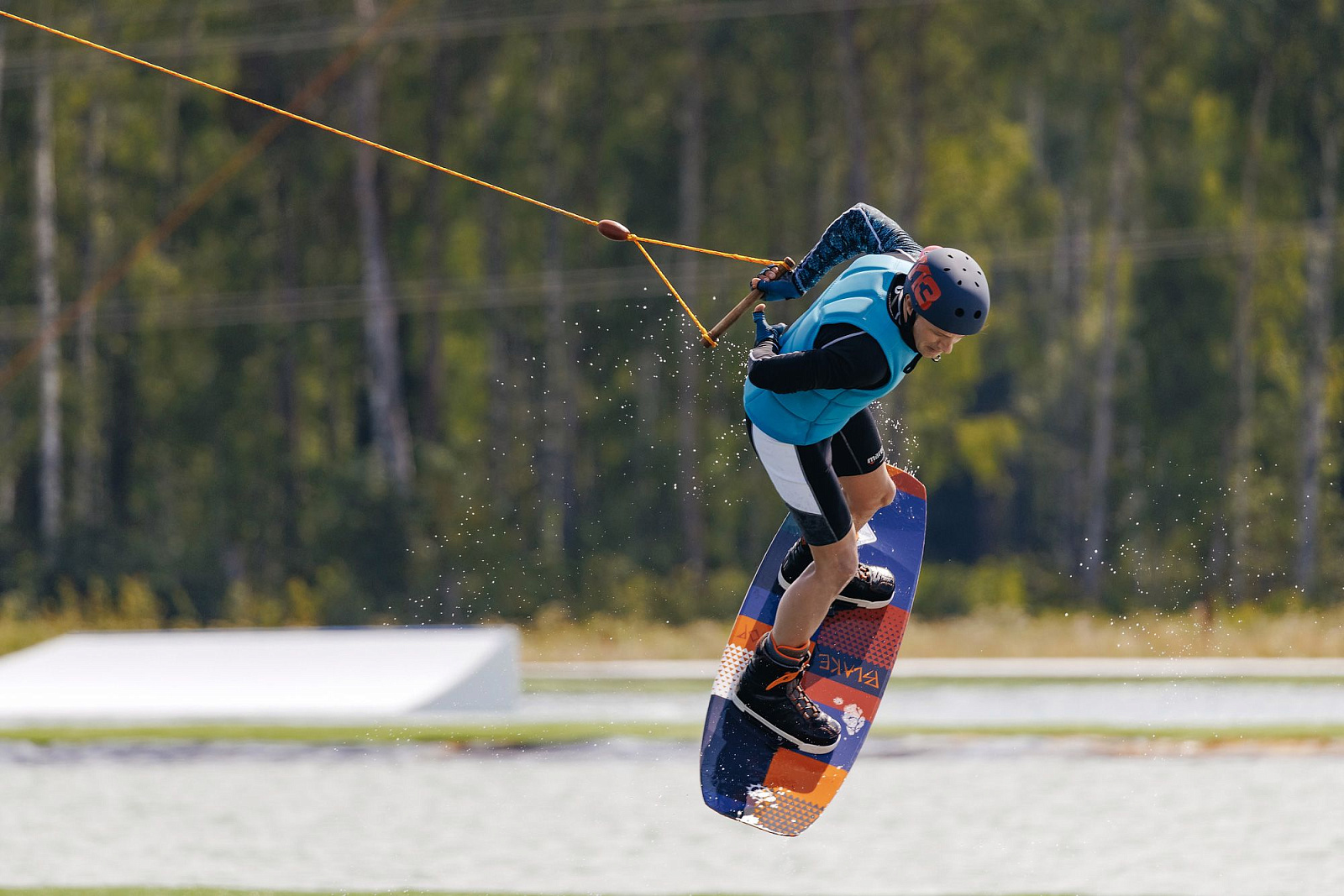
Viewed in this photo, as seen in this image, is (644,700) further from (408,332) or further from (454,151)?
(408,332)

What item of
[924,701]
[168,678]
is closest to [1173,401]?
[924,701]

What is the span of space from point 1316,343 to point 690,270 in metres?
11.0

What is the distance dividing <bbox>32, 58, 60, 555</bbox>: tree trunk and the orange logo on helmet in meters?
24.8

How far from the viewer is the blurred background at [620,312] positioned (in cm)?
2753

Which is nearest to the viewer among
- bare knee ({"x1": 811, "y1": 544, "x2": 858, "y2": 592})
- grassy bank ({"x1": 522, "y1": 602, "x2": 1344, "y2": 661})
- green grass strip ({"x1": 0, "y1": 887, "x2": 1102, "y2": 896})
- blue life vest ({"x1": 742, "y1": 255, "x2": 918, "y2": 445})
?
blue life vest ({"x1": 742, "y1": 255, "x2": 918, "y2": 445})

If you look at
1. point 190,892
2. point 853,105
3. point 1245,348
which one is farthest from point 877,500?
point 1245,348

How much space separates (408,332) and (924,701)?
74.3 feet

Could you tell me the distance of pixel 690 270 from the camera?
1297 inches

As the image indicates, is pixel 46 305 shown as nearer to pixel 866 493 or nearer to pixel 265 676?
pixel 265 676

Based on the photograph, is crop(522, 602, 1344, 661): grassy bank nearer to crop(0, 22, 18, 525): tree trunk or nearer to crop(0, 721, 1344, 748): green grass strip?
crop(0, 721, 1344, 748): green grass strip

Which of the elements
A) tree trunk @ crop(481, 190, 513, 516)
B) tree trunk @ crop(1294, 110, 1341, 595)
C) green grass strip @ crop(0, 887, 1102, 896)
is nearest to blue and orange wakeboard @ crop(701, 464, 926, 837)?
green grass strip @ crop(0, 887, 1102, 896)

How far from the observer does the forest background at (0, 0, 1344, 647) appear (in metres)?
30.0

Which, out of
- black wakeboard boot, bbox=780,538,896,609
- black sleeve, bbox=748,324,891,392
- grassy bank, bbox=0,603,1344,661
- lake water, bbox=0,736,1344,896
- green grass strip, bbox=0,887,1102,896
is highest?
black sleeve, bbox=748,324,891,392

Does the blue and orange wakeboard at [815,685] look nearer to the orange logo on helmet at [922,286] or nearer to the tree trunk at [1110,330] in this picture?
the orange logo on helmet at [922,286]
